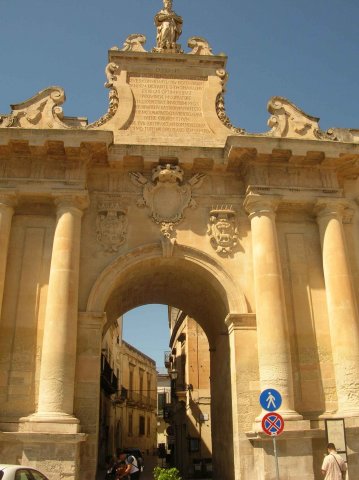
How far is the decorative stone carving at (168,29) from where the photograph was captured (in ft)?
48.9

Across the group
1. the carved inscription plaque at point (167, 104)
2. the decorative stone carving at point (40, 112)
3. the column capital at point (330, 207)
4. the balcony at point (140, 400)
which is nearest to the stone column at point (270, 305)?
the column capital at point (330, 207)

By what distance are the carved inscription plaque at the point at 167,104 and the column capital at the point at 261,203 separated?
229 cm

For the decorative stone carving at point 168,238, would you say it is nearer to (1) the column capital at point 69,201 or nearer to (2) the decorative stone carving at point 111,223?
(2) the decorative stone carving at point 111,223

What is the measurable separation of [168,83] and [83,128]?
2.82 m

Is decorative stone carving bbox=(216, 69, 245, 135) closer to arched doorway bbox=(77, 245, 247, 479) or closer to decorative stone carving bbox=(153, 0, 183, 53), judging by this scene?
decorative stone carving bbox=(153, 0, 183, 53)

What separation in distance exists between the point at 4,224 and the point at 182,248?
4.15m

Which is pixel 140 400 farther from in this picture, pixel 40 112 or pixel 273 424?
pixel 273 424

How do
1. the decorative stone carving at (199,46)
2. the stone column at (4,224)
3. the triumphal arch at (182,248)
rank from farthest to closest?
the decorative stone carving at (199,46), the stone column at (4,224), the triumphal arch at (182,248)

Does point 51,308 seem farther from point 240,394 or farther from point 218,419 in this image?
point 218,419

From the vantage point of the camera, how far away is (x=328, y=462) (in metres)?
9.38

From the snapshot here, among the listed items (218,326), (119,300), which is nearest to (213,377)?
(218,326)

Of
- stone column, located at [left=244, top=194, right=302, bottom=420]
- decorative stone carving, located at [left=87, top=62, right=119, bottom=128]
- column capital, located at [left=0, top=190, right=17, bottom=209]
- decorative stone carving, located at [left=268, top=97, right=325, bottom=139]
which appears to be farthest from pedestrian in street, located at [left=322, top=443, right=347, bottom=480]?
decorative stone carving, located at [left=87, top=62, right=119, bottom=128]

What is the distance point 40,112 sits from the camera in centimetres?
1324

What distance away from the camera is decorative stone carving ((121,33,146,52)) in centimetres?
1452
